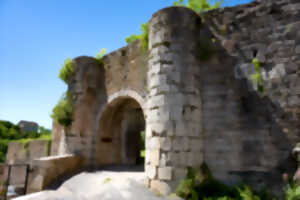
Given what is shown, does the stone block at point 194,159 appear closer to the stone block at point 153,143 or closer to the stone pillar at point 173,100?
the stone pillar at point 173,100

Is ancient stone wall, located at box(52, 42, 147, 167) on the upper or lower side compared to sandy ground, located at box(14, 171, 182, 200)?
upper

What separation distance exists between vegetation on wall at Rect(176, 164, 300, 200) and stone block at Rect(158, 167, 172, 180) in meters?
0.29

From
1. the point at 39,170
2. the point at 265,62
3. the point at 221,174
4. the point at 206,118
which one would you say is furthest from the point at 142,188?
the point at 265,62

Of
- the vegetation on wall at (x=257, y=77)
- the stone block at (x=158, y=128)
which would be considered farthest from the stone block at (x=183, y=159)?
the vegetation on wall at (x=257, y=77)

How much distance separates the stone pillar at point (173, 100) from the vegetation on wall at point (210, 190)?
17 centimetres

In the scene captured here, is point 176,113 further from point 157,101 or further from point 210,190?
point 210,190

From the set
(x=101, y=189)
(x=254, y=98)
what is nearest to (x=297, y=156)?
(x=254, y=98)

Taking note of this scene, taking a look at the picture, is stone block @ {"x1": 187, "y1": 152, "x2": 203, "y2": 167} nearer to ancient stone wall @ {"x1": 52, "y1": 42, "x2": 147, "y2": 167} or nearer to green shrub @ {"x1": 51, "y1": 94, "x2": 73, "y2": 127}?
ancient stone wall @ {"x1": 52, "y1": 42, "x2": 147, "y2": 167}

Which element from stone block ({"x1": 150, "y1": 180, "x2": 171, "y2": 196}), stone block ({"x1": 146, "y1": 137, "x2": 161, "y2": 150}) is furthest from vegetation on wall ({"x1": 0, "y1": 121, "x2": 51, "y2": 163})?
stone block ({"x1": 150, "y1": 180, "x2": 171, "y2": 196})

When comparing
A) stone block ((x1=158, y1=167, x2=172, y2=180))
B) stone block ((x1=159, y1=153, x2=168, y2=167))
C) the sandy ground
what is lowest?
the sandy ground

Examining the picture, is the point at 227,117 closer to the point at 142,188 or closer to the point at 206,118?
the point at 206,118

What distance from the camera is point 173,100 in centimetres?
490

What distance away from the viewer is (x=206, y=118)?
5.04 metres

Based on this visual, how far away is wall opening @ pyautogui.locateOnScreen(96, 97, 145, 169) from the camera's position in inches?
321
